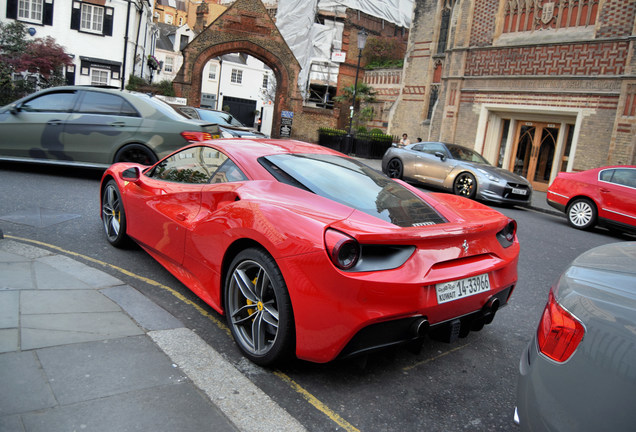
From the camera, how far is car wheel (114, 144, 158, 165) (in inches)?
336

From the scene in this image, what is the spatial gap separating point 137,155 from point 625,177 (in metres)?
9.62

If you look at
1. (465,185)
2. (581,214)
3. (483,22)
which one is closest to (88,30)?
(483,22)

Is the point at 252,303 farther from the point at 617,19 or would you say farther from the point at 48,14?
the point at 48,14

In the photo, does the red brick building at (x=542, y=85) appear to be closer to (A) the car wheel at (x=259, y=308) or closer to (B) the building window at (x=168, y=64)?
(A) the car wheel at (x=259, y=308)

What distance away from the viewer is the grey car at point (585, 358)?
1.56 metres

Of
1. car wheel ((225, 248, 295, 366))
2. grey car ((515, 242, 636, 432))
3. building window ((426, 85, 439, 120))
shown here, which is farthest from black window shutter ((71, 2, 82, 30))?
grey car ((515, 242, 636, 432))

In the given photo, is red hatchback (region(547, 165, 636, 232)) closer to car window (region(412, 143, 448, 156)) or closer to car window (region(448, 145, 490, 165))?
car window (region(448, 145, 490, 165))

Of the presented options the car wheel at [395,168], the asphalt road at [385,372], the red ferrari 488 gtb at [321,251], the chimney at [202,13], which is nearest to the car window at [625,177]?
the asphalt road at [385,372]

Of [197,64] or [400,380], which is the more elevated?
[197,64]

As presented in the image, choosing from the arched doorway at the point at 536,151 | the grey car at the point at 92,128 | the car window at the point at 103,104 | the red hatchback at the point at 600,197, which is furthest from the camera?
the arched doorway at the point at 536,151

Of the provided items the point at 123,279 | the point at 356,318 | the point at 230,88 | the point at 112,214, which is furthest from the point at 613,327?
the point at 230,88

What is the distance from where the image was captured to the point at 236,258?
3.18 metres

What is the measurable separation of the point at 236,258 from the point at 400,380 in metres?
1.26

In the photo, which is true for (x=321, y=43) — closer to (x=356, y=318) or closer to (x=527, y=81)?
(x=527, y=81)
